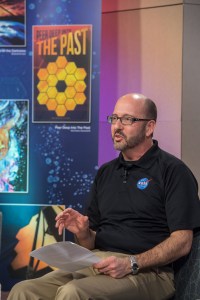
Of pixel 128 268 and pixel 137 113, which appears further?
pixel 137 113

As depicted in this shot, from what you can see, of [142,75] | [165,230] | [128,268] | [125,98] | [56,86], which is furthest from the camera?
[142,75]

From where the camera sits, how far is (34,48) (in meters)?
3.52

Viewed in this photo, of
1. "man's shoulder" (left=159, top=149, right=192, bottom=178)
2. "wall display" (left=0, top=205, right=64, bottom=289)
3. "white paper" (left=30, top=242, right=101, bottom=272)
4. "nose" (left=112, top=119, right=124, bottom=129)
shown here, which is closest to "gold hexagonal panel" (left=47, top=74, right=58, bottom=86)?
"wall display" (left=0, top=205, right=64, bottom=289)

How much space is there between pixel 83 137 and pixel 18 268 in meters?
1.09

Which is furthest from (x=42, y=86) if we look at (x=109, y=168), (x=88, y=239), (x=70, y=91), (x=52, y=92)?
(x=88, y=239)

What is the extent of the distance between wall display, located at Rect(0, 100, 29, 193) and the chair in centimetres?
154

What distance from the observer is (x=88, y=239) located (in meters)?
2.60

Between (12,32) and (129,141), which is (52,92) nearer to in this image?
(12,32)

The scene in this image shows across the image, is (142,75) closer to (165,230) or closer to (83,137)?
(83,137)

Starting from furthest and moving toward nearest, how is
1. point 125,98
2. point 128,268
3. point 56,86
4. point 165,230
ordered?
point 56,86
point 125,98
point 165,230
point 128,268

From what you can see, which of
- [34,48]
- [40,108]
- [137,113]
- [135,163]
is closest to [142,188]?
[135,163]

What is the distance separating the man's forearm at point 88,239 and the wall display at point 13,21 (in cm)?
161

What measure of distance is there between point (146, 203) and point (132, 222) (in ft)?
0.42

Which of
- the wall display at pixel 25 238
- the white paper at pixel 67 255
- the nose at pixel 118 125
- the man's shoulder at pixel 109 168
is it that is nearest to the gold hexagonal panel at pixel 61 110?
Answer: the wall display at pixel 25 238
